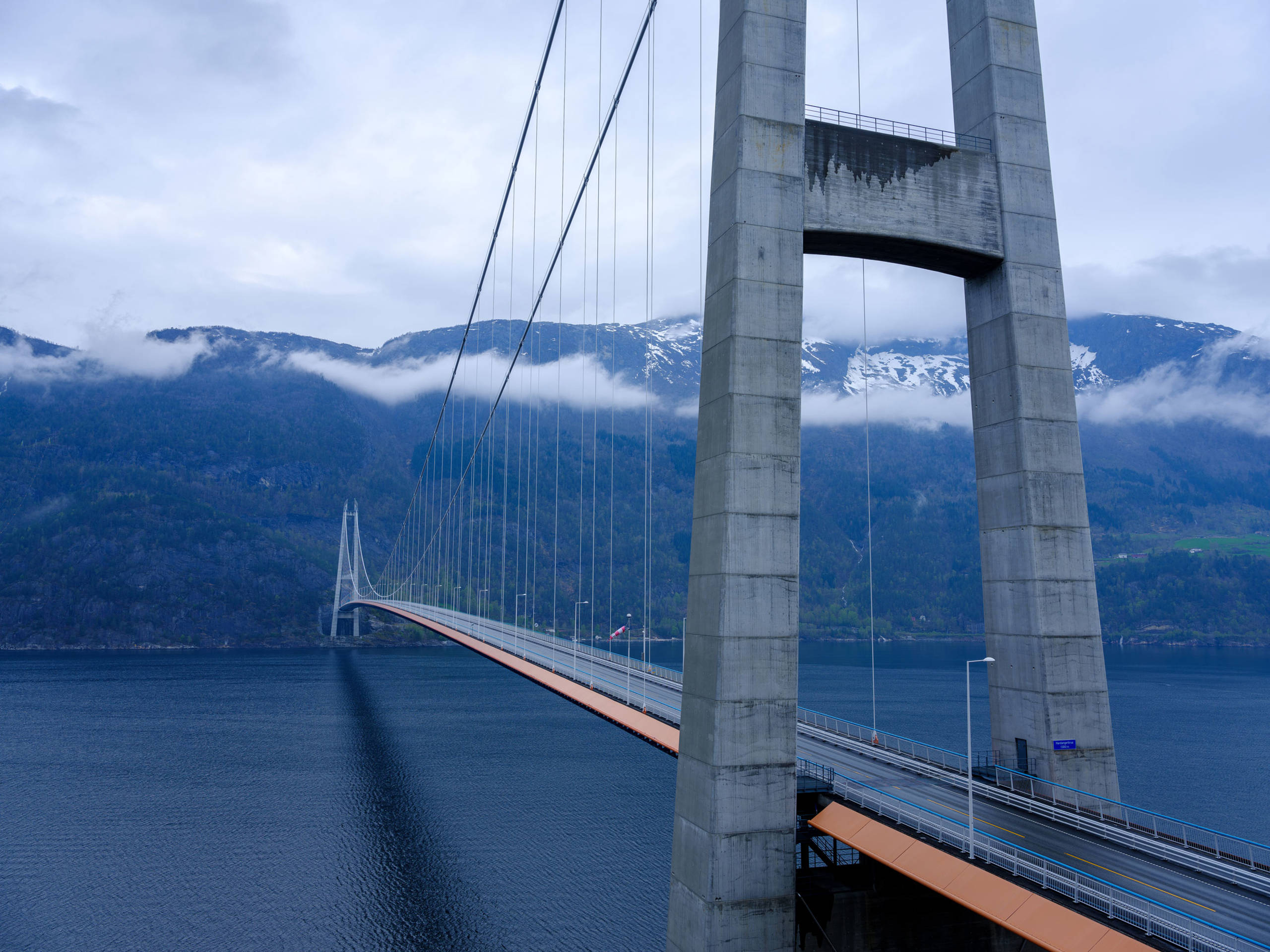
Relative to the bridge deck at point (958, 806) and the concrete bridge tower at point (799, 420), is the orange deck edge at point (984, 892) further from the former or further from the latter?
the concrete bridge tower at point (799, 420)

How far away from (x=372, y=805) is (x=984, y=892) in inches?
1717

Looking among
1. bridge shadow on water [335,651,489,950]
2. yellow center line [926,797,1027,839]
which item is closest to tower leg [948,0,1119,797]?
yellow center line [926,797,1027,839]

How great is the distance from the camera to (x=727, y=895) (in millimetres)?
21562

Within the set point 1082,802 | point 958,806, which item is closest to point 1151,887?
point 958,806

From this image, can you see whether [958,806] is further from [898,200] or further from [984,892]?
[898,200]

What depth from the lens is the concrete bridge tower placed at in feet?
73.4

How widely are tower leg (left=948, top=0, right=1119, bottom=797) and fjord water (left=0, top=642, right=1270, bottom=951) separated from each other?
17.1 m

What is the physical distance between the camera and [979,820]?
2231 centimetres

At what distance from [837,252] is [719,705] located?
1431 cm

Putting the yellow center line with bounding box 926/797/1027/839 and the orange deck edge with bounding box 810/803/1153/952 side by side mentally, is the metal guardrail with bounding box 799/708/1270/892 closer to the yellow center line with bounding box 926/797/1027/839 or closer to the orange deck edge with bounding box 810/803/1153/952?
the yellow center line with bounding box 926/797/1027/839

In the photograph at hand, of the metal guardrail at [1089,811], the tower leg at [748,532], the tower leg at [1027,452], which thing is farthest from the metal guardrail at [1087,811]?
the tower leg at [748,532]

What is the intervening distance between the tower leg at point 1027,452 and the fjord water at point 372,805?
56.0 feet

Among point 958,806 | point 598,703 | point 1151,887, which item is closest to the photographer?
point 1151,887

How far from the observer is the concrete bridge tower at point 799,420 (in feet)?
73.4
